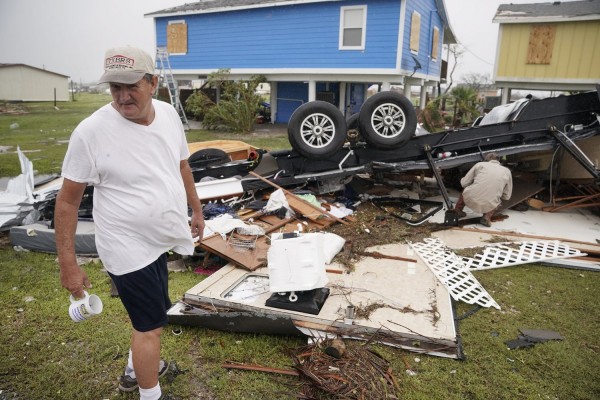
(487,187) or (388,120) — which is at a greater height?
(388,120)

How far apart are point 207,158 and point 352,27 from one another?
9982 millimetres

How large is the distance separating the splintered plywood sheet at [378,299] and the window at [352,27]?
11838 millimetres

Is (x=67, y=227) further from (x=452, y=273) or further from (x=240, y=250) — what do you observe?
(x=452, y=273)

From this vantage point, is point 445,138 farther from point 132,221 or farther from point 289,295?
point 132,221

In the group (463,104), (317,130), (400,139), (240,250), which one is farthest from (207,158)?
(463,104)

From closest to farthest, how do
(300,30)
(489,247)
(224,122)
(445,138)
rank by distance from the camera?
(489,247) < (445,138) < (300,30) < (224,122)

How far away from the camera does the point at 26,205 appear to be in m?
5.75

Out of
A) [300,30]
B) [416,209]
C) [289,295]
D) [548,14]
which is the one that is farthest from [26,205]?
[548,14]

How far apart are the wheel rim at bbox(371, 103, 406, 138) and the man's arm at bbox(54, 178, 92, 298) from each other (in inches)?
195

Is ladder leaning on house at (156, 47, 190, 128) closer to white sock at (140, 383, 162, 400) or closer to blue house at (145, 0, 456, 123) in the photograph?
blue house at (145, 0, 456, 123)

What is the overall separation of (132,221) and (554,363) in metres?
3.13

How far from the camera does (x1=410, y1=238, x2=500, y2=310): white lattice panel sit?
3.82 metres

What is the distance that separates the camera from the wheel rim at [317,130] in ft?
20.0

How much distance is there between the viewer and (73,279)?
2.01 metres
